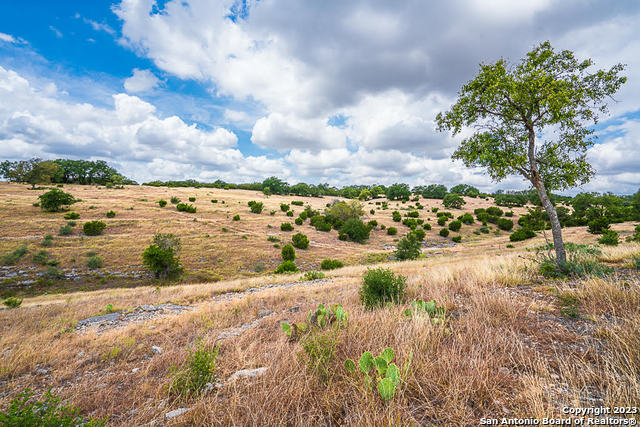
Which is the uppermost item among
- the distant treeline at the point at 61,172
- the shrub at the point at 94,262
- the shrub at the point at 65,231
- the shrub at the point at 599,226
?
the distant treeline at the point at 61,172

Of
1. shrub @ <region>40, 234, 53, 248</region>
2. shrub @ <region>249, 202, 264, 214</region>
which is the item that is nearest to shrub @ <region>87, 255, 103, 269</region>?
shrub @ <region>40, 234, 53, 248</region>

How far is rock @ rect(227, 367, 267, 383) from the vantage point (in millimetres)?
2927

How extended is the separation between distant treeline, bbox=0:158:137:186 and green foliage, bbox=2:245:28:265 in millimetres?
49731

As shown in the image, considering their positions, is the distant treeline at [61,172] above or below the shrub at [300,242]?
above

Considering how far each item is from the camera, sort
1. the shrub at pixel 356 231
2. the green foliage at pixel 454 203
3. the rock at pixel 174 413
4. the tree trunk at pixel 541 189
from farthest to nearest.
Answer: the green foliage at pixel 454 203 → the shrub at pixel 356 231 → the tree trunk at pixel 541 189 → the rock at pixel 174 413

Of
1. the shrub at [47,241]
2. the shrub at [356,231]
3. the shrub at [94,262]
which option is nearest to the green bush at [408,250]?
the shrub at [356,231]

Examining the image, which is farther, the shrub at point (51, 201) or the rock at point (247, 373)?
the shrub at point (51, 201)

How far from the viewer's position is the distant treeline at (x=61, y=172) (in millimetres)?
55562

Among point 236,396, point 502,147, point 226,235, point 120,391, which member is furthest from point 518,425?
point 226,235

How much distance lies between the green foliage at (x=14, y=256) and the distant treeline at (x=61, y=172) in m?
49.7

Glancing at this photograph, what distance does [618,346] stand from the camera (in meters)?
2.62

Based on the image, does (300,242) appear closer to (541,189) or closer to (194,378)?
(541,189)

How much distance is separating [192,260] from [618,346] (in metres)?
30.8

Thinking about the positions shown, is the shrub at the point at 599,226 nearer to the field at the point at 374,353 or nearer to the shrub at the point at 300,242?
the field at the point at 374,353
